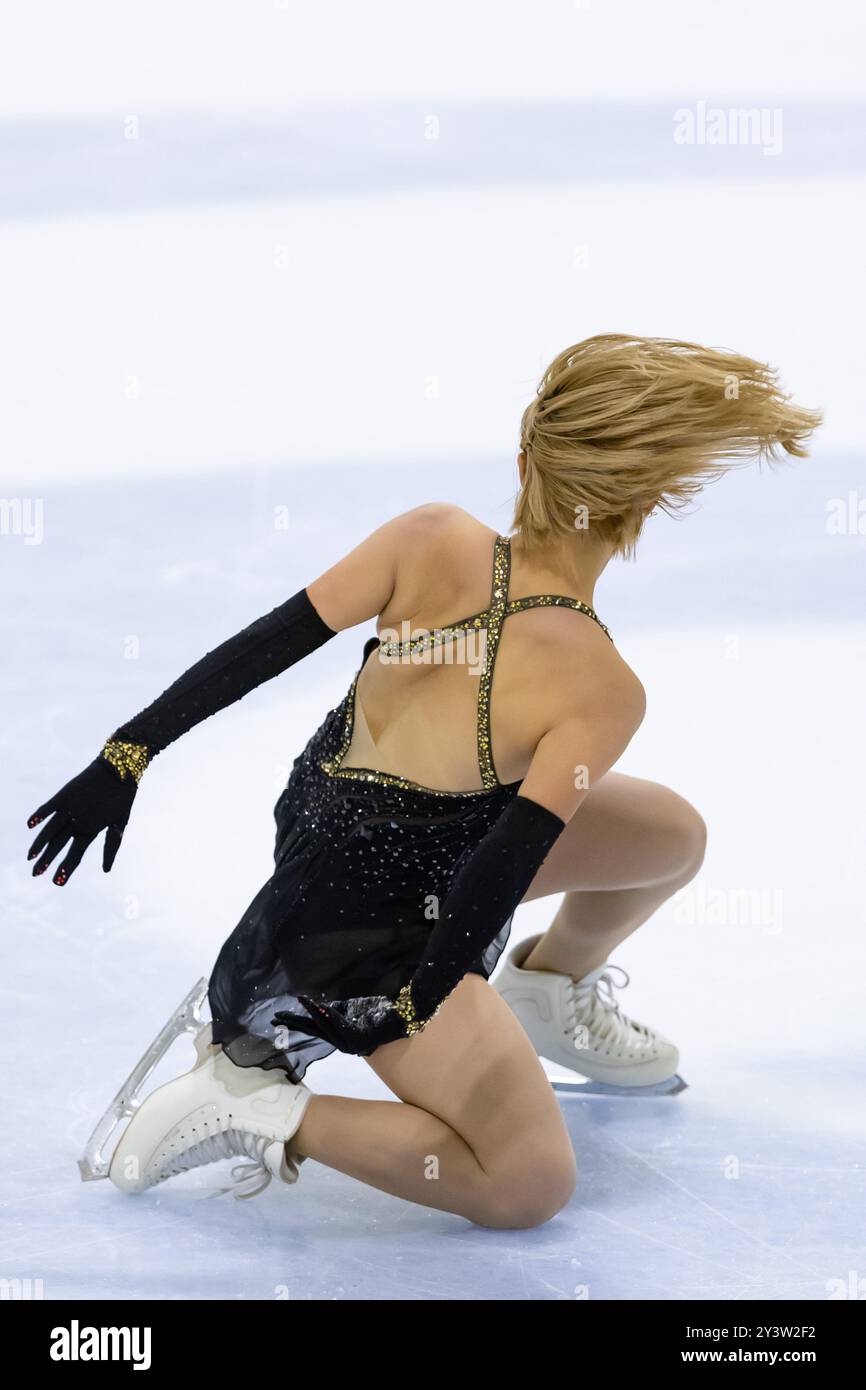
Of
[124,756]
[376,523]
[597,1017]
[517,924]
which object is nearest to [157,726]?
[124,756]

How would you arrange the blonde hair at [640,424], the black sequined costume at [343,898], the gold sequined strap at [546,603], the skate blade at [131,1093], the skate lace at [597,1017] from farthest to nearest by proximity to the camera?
the skate lace at [597,1017], the skate blade at [131,1093], the black sequined costume at [343,898], the gold sequined strap at [546,603], the blonde hair at [640,424]

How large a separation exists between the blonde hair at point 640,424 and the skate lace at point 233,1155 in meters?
0.93

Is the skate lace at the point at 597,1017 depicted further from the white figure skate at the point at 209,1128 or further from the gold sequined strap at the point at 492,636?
the gold sequined strap at the point at 492,636

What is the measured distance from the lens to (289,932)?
7.95 feet

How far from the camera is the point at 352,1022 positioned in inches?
93.4

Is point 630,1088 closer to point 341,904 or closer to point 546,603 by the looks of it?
point 341,904

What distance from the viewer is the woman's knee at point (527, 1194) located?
92.6 inches

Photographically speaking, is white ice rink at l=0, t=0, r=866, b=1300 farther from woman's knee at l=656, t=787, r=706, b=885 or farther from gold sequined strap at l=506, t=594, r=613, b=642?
gold sequined strap at l=506, t=594, r=613, b=642

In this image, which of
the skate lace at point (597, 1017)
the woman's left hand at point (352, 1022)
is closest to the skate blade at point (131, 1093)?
the woman's left hand at point (352, 1022)

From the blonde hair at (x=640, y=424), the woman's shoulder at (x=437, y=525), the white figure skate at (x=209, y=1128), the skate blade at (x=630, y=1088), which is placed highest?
the blonde hair at (x=640, y=424)

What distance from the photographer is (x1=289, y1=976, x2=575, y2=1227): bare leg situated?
2.36m

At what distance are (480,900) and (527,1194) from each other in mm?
472
